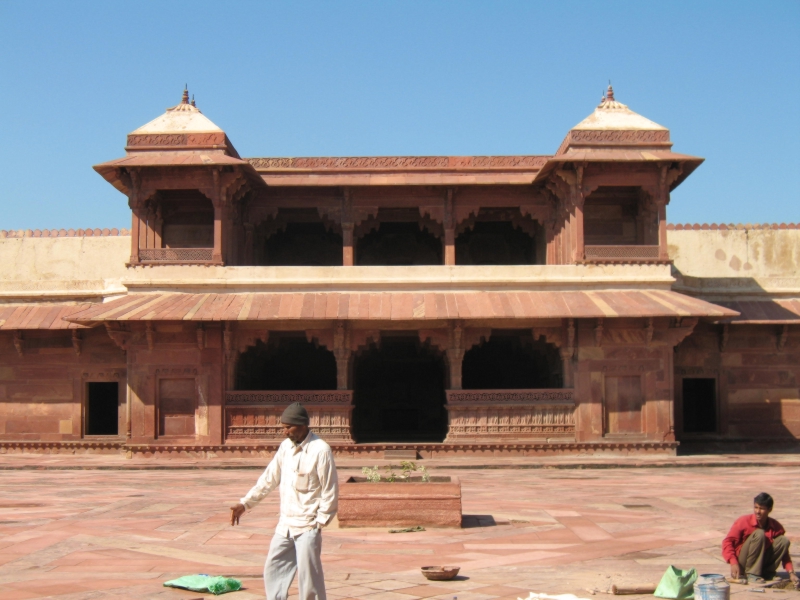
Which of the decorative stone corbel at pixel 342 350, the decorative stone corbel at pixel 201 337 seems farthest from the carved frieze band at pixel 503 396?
the decorative stone corbel at pixel 201 337

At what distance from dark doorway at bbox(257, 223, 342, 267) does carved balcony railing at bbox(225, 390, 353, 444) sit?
17.6ft

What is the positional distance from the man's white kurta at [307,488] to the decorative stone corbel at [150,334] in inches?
517

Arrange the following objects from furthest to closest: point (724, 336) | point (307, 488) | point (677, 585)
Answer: point (724, 336) < point (677, 585) < point (307, 488)

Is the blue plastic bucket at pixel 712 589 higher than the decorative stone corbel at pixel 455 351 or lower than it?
lower

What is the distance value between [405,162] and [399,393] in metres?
6.15

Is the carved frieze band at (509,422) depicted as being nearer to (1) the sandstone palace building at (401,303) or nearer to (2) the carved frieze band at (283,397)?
(1) the sandstone palace building at (401,303)

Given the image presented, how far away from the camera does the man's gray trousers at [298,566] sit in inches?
214

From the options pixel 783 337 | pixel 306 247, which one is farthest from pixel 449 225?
pixel 783 337

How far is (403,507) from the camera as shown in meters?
9.42

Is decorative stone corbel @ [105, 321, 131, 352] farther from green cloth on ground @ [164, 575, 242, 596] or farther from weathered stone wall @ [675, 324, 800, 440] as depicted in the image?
green cloth on ground @ [164, 575, 242, 596]

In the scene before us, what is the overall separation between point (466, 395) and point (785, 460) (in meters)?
6.11

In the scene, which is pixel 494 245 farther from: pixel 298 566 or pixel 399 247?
pixel 298 566

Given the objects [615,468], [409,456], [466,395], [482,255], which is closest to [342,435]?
[409,456]

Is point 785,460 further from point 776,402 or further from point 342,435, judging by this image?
point 342,435
